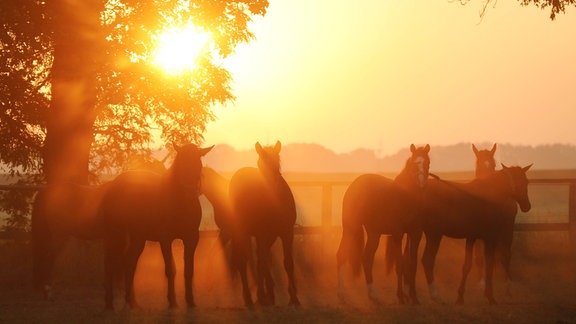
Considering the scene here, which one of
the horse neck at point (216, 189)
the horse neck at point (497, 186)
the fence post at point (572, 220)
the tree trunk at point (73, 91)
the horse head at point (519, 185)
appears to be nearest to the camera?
the horse head at point (519, 185)

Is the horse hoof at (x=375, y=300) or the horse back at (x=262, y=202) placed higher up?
the horse back at (x=262, y=202)

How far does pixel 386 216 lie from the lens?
12500 mm

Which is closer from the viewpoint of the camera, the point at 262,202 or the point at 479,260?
the point at 262,202

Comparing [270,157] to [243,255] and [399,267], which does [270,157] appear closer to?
[243,255]

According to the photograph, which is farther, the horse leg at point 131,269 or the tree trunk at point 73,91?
the tree trunk at point 73,91

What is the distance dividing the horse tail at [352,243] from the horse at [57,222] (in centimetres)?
413

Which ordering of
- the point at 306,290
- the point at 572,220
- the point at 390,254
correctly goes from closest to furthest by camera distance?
the point at 390,254, the point at 306,290, the point at 572,220

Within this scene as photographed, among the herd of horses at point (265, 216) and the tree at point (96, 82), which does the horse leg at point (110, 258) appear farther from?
the tree at point (96, 82)

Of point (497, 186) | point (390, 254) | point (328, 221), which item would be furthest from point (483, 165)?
point (328, 221)

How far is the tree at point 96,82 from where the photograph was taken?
16.3 meters

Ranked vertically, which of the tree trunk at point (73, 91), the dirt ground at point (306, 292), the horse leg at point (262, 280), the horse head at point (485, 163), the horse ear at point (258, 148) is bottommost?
the dirt ground at point (306, 292)

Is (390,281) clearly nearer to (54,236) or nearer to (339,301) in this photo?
(339,301)

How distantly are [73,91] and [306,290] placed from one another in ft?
24.4

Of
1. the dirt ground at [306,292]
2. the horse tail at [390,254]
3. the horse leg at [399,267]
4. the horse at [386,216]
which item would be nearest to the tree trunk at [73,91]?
the dirt ground at [306,292]
